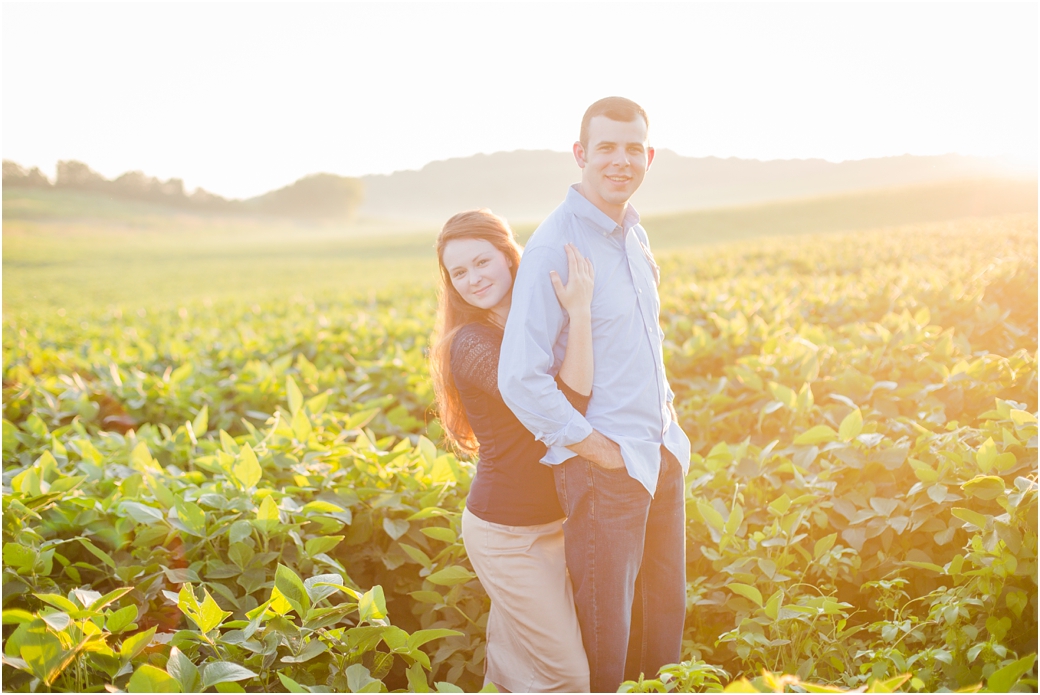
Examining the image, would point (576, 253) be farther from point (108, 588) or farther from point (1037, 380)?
point (1037, 380)

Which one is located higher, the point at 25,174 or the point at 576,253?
the point at 25,174

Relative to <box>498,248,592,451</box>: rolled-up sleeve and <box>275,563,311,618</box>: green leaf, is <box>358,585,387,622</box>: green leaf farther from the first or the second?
<box>498,248,592,451</box>: rolled-up sleeve

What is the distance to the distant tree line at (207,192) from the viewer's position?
81375 millimetres

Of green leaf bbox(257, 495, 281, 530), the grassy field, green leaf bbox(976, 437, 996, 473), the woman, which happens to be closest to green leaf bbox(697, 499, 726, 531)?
the woman

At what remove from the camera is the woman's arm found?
2.21 metres

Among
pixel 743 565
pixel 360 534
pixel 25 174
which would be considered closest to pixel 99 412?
pixel 360 534

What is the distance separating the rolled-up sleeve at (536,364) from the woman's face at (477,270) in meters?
0.15

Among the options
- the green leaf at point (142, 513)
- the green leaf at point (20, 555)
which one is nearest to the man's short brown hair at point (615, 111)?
the green leaf at point (142, 513)

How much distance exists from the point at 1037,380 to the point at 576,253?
2.54m

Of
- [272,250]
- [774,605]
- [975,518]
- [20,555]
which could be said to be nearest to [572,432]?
[774,605]

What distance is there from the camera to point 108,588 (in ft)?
9.31

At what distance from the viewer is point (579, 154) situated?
7.92ft

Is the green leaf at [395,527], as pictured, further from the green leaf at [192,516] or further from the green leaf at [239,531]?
the green leaf at [192,516]

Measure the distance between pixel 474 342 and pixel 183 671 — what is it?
4.04ft
